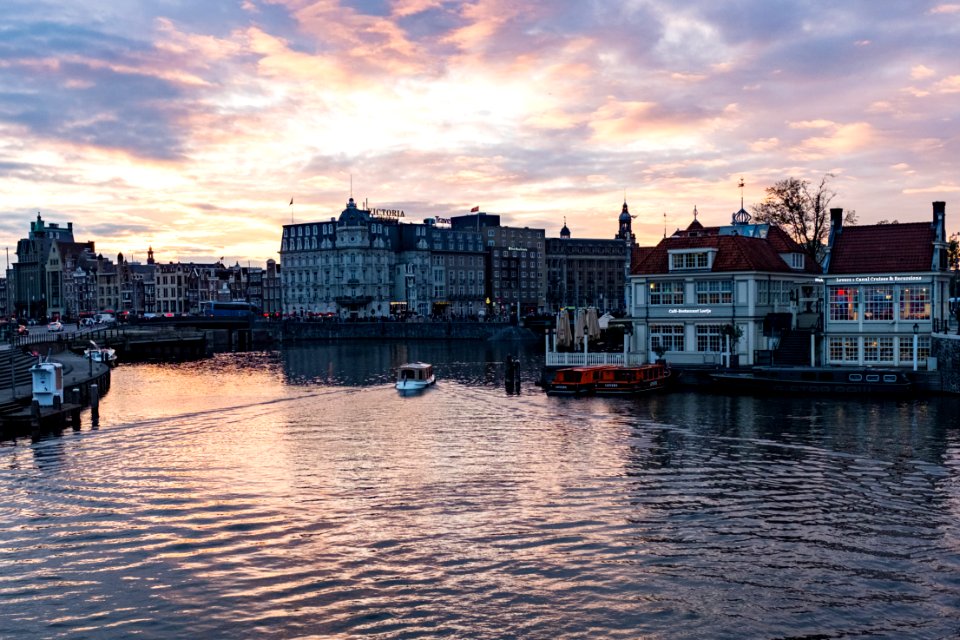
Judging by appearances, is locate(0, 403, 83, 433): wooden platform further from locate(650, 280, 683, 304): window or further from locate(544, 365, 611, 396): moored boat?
locate(650, 280, 683, 304): window

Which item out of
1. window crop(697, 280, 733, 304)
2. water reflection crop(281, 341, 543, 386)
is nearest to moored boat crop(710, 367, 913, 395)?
window crop(697, 280, 733, 304)

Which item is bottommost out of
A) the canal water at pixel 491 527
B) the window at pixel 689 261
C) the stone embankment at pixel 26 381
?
the canal water at pixel 491 527

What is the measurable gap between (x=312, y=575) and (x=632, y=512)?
12552 millimetres

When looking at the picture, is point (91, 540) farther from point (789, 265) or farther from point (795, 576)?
point (789, 265)

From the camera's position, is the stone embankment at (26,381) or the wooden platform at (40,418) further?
the stone embankment at (26,381)

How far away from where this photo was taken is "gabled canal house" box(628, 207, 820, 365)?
75312 millimetres

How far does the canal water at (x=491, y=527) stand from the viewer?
78.9 feet

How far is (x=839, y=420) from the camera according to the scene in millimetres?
54719

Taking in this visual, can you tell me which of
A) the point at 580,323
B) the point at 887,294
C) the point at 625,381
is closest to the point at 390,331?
the point at 580,323

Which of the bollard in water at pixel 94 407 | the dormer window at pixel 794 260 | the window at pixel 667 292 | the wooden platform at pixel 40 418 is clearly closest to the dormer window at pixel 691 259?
the window at pixel 667 292

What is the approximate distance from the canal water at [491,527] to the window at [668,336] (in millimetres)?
20317

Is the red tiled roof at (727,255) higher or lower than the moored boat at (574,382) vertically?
higher

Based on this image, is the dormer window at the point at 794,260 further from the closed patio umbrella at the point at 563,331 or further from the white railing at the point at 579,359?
the closed patio umbrella at the point at 563,331

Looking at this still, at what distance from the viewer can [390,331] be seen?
182 m
